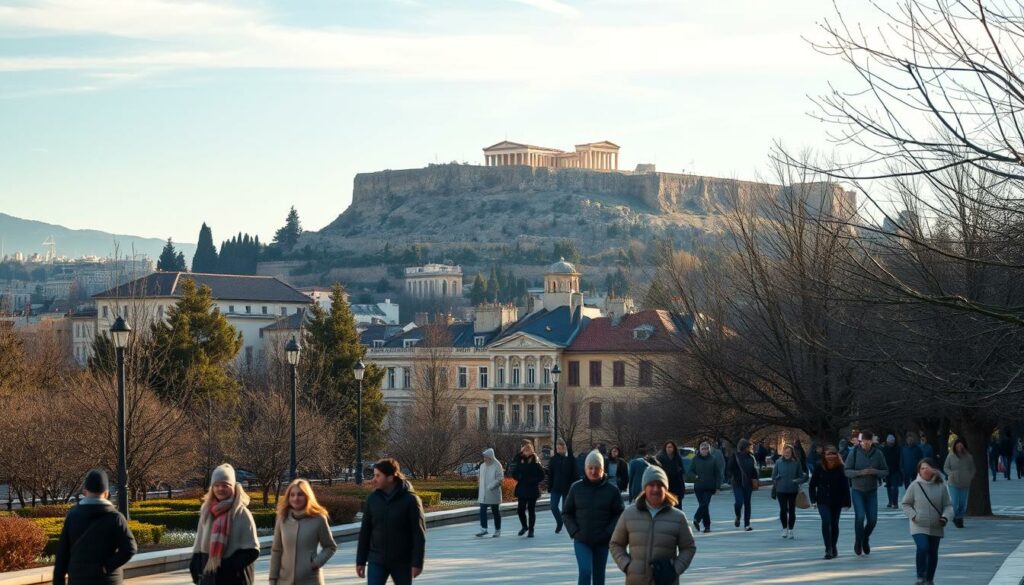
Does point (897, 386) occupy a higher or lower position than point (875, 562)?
higher

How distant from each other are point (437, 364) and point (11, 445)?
4410 centimetres

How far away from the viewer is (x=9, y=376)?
145ft

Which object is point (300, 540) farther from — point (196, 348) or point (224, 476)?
point (196, 348)

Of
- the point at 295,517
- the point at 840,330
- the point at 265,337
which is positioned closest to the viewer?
the point at 295,517

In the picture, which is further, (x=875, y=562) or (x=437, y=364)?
(x=437, y=364)

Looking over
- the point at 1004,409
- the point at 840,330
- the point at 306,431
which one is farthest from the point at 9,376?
the point at 1004,409

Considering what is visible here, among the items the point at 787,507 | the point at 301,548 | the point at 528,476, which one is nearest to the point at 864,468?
the point at 787,507

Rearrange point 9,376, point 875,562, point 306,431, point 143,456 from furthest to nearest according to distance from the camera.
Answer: point 9,376
point 306,431
point 143,456
point 875,562

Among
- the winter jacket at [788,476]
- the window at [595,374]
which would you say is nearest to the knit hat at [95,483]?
the winter jacket at [788,476]

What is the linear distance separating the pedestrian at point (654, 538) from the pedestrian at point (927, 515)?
624 cm

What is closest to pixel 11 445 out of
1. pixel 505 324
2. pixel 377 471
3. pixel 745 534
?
pixel 745 534

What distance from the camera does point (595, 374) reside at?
89250mm

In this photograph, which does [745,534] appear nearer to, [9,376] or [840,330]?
[840,330]

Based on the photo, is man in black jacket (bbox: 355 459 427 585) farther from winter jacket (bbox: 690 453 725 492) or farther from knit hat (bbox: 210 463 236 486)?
winter jacket (bbox: 690 453 725 492)
